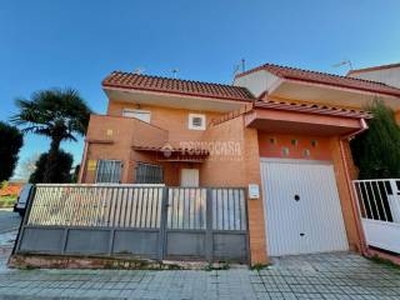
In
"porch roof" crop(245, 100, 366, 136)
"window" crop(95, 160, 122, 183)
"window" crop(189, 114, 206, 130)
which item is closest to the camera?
"porch roof" crop(245, 100, 366, 136)

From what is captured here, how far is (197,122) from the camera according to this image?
10.8 m

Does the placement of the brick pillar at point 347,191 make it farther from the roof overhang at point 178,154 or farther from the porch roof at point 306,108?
the roof overhang at point 178,154

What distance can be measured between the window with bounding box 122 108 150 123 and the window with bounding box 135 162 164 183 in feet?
9.08

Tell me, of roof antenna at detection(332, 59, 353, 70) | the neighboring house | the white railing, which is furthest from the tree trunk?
roof antenna at detection(332, 59, 353, 70)

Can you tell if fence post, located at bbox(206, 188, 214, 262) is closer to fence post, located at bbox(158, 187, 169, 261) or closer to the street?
the street

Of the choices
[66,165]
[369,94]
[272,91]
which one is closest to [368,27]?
[369,94]

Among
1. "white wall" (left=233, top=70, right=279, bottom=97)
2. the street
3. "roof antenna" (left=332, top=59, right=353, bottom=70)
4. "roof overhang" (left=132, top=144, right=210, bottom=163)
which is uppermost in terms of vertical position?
"roof antenna" (left=332, top=59, right=353, bottom=70)

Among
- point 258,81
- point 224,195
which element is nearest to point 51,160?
point 224,195

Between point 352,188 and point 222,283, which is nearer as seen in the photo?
point 222,283

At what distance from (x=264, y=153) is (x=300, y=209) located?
7.76 feet

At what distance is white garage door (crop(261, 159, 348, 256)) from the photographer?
20.6 feet

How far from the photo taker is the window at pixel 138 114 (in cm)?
1004

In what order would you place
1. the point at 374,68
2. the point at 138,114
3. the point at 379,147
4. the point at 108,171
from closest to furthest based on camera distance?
the point at 379,147, the point at 108,171, the point at 138,114, the point at 374,68

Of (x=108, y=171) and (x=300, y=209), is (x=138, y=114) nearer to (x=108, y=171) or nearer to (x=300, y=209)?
(x=108, y=171)
